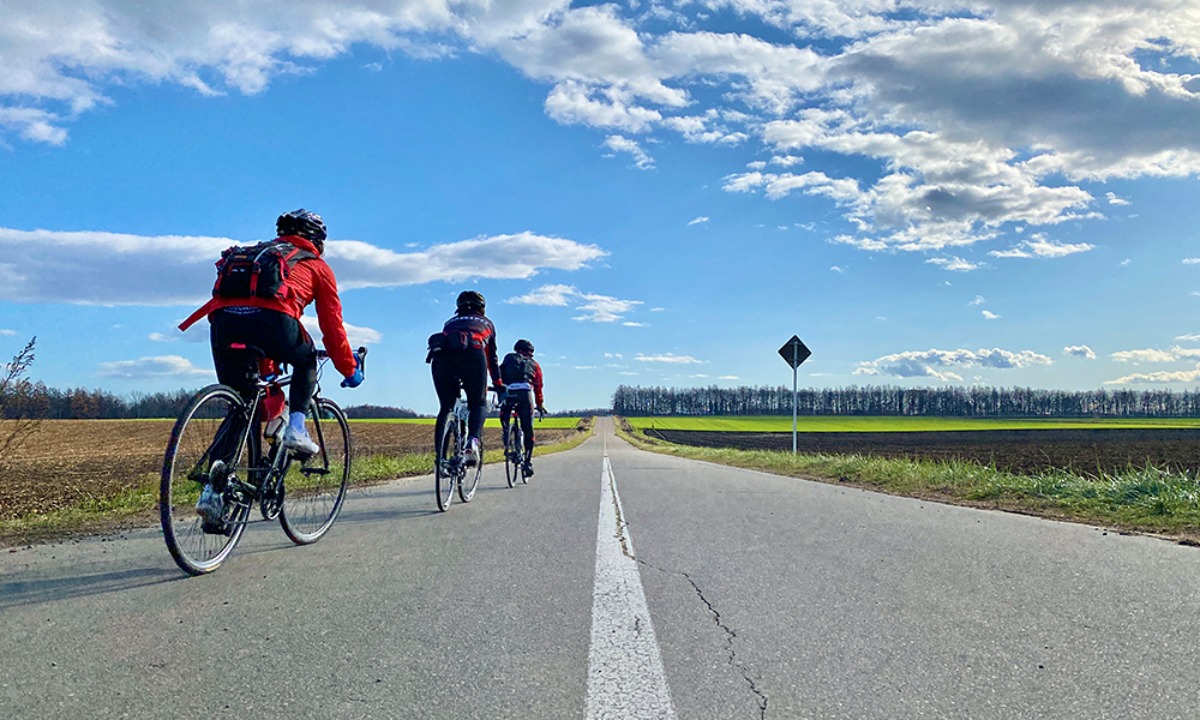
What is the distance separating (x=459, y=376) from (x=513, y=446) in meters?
2.70

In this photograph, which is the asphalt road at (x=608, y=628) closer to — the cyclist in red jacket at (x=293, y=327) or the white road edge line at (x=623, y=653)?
the white road edge line at (x=623, y=653)

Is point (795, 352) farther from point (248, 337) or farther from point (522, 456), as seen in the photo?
point (248, 337)

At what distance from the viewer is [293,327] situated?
4.33 metres

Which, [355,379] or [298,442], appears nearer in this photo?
[298,442]

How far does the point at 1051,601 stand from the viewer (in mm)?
3357

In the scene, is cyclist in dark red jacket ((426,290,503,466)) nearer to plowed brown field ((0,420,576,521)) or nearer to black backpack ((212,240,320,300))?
plowed brown field ((0,420,576,521))

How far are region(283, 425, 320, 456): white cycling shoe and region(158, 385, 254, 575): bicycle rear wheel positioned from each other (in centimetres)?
25

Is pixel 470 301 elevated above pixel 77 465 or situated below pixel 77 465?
above

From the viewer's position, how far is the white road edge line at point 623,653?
220cm

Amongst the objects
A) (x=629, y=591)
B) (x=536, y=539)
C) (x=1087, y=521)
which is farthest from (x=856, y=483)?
(x=629, y=591)

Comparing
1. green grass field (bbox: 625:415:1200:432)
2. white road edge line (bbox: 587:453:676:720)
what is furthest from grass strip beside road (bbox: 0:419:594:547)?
green grass field (bbox: 625:415:1200:432)

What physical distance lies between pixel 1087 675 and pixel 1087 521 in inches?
198

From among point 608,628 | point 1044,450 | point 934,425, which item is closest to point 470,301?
point 608,628

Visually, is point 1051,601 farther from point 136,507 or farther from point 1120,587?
point 136,507
